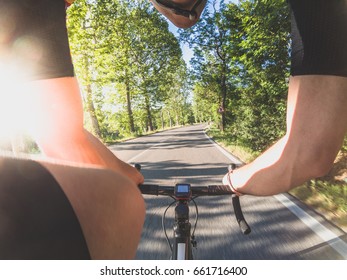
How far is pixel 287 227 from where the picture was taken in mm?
3301

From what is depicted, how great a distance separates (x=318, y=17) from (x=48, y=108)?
770mm

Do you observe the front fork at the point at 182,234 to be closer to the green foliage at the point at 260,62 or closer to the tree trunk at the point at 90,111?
the green foliage at the point at 260,62

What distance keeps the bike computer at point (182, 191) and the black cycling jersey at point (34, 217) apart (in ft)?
2.75

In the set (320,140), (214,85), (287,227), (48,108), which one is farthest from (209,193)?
(214,85)

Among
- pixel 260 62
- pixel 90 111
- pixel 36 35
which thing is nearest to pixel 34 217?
pixel 36 35

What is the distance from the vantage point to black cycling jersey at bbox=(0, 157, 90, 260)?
286 mm

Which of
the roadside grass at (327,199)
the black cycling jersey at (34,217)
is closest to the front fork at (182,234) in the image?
the black cycling jersey at (34,217)

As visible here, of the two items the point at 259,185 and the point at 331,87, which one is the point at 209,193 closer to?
the point at 259,185

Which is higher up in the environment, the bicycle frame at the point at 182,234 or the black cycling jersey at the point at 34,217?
the black cycling jersey at the point at 34,217

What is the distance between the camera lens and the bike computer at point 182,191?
1.14m

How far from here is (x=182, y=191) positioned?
1.14 metres

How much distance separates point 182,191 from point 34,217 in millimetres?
884

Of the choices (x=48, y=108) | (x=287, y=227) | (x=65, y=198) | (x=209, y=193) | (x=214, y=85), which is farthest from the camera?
(x=214, y=85)
